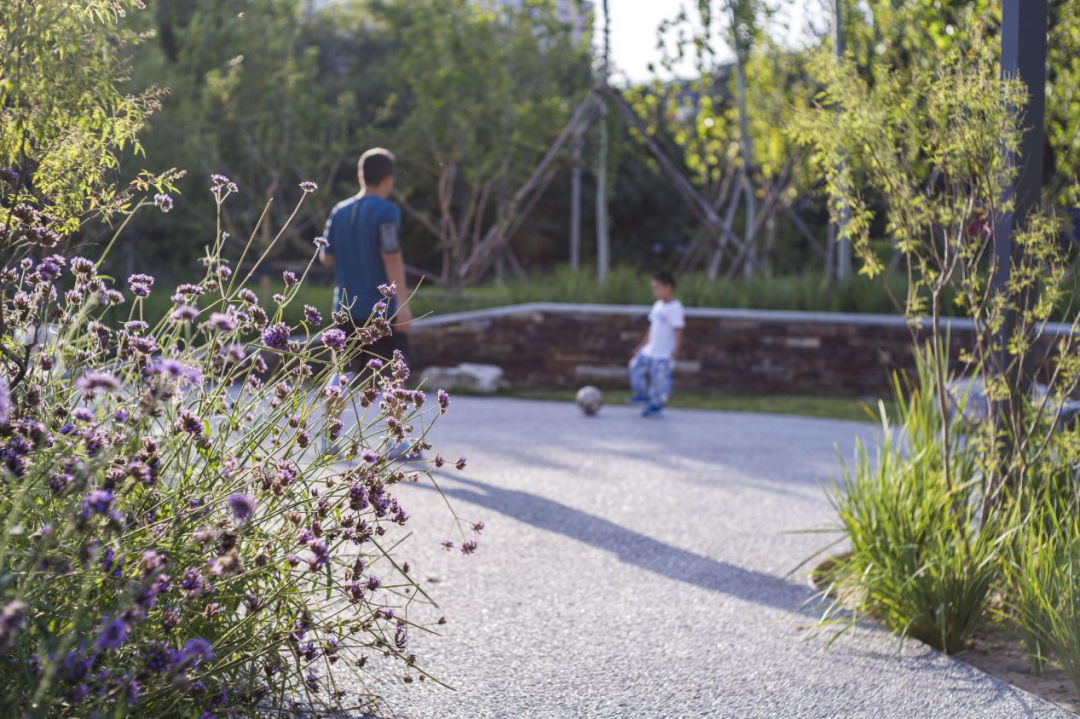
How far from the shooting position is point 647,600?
453 cm

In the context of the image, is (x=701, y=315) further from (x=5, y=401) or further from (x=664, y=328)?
(x=5, y=401)

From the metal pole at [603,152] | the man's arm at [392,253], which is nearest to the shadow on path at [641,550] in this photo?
the man's arm at [392,253]

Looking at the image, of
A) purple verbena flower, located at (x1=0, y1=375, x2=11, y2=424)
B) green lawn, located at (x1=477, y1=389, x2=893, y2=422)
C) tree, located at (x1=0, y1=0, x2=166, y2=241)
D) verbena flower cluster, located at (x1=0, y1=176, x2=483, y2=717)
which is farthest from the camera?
green lawn, located at (x1=477, y1=389, x2=893, y2=422)

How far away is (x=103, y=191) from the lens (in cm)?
283

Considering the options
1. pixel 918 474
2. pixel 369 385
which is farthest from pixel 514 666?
pixel 918 474

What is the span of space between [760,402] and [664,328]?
200 cm

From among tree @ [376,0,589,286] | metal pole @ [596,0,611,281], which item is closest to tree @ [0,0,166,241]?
metal pole @ [596,0,611,281]

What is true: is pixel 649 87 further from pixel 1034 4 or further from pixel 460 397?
pixel 1034 4

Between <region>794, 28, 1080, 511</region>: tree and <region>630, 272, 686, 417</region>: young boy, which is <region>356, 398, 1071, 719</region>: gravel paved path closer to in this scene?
<region>794, 28, 1080, 511</region>: tree

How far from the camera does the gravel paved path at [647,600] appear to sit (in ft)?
11.3

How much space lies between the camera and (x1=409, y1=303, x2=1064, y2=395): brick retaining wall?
1162 cm

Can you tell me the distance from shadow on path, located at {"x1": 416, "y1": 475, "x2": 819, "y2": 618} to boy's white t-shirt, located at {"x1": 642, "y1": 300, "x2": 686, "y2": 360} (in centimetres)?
330

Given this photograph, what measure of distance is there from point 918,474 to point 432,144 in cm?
1272

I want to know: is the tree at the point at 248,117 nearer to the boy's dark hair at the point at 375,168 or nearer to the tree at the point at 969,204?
the boy's dark hair at the point at 375,168
